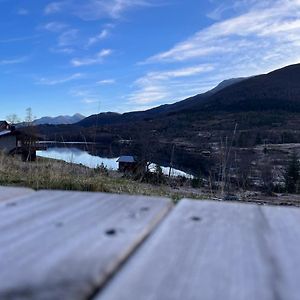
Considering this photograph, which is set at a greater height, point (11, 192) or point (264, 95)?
point (264, 95)

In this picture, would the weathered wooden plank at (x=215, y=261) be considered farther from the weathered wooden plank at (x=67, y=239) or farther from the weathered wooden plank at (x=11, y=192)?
the weathered wooden plank at (x=11, y=192)

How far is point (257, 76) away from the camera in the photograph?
16575 cm

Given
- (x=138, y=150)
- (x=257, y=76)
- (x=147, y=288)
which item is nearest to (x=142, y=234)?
(x=147, y=288)

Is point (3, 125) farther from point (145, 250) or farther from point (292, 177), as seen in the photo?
point (145, 250)

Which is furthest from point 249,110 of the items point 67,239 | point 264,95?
point 67,239

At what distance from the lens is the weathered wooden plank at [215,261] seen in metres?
0.72

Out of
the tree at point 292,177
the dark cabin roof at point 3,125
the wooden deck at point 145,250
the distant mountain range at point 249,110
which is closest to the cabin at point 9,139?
the dark cabin roof at point 3,125

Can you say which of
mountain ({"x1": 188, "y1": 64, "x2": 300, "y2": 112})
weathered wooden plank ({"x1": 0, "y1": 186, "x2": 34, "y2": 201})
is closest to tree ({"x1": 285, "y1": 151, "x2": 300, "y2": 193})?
weathered wooden plank ({"x1": 0, "y1": 186, "x2": 34, "y2": 201})

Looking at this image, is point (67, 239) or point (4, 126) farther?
point (4, 126)

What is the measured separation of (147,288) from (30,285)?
0.19m

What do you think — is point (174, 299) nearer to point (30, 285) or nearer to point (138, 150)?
point (30, 285)

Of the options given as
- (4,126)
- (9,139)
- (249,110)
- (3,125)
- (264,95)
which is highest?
(264,95)

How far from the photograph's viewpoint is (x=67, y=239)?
3.18ft

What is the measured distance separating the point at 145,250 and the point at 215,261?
14 centimetres
